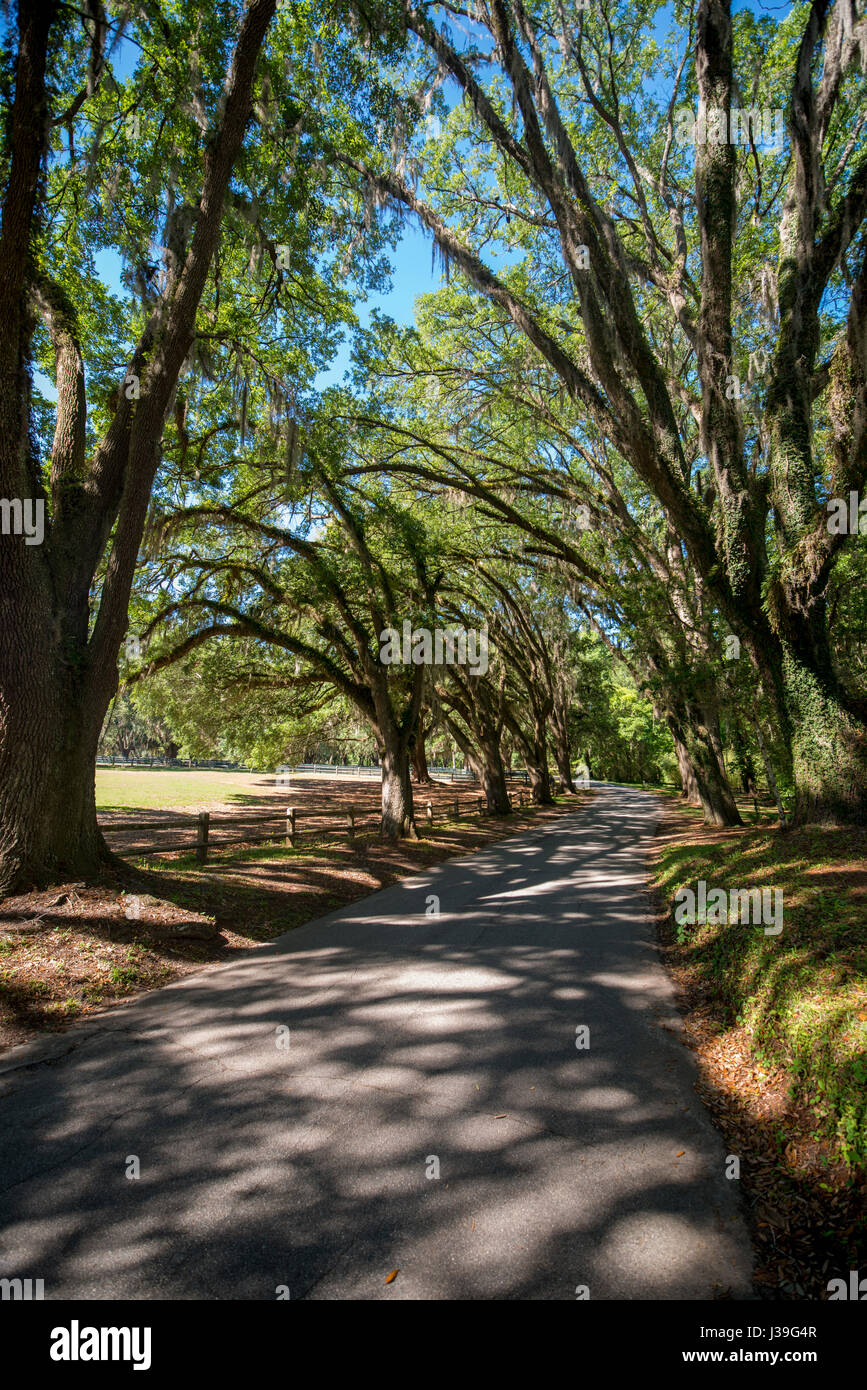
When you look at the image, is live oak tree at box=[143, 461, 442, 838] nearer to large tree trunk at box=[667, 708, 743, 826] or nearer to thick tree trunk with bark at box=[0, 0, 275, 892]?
thick tree trunk with bark at box=[0, 0, 275, 892]

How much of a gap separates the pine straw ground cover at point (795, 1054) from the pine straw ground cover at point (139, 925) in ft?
16.2

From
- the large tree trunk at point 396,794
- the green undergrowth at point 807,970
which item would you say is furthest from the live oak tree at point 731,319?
the large tree trunk at point 396,794

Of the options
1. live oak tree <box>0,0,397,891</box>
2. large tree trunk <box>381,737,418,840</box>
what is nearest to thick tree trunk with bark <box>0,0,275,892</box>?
live oak tree <box>0,0,397,891</box>

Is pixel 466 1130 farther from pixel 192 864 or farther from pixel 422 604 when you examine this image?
pixel 422 604

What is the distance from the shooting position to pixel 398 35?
24.8 ft

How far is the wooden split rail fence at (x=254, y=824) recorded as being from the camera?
10.4m

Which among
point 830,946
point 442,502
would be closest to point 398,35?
point 442,502

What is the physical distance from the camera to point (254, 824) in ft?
60.7

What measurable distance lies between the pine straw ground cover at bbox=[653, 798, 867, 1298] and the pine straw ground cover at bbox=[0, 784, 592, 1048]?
16.2 ft

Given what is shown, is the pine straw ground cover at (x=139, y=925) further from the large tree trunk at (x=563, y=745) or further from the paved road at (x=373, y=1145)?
the large tree trunk at (x=563, y=745)

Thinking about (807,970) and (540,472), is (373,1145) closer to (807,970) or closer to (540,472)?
(807,970)

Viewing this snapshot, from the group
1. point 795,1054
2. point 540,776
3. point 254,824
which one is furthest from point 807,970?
point 540,776

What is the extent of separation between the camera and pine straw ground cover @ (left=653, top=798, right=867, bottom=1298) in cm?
263
